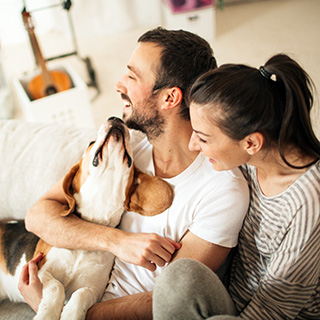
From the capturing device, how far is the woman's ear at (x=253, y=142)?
1.03 meters

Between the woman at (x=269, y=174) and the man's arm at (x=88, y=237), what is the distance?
0.76ft

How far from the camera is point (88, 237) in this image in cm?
137

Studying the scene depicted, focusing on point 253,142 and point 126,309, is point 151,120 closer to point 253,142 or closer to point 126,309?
point 253,142

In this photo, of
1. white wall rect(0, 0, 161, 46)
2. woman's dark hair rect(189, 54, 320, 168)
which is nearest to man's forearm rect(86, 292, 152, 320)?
woman's dark hair rect(189, 54, 320, 168)

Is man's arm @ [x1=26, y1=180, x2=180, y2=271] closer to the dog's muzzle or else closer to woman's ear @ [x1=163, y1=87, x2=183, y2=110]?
the dog's muzzle

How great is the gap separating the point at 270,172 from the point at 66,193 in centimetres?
72

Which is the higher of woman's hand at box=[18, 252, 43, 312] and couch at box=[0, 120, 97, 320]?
couch at box=[0, 120, 97, 320]

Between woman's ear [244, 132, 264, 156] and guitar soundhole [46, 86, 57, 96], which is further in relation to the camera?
guitar soundhole [46, 86, 57, 96]

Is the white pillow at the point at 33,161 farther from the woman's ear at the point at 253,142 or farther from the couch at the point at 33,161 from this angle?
the woman's ear at the point at 253,142

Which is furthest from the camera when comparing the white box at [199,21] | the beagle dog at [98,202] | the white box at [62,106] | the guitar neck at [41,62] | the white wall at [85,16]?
the white wall at [85,16]

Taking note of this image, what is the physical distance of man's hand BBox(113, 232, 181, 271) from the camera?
4.12ft

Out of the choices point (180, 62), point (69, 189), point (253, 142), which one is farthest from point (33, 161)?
point (253, 142)

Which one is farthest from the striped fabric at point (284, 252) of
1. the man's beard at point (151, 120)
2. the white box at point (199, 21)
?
the white box at point (199, 21)

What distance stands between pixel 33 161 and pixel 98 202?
1.41ft
